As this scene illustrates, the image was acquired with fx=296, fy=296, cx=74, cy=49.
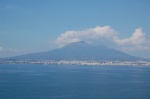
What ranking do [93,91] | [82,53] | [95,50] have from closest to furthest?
[93,91] → [82,53] → [95,50]

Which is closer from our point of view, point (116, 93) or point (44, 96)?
point (44, 96)

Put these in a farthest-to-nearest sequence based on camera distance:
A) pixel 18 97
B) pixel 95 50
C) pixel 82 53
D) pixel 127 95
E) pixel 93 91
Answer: pixel 95 50
pixel 82 53
pixel 93 91
pixel 127 95
pixel 18 97

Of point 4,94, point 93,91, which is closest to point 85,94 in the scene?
point 93,91

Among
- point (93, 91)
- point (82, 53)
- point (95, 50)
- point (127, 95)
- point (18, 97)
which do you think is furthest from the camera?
point (95, 50)

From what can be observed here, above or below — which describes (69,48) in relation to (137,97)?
above

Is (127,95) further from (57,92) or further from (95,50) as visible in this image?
(95,50)

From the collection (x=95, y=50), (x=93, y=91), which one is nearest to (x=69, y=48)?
(x=95, y=50)

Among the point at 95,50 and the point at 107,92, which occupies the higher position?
the point at 95,50

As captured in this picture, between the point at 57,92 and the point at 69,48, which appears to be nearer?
the point at 57,92

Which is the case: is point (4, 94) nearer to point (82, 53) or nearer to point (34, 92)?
point (34, 92)
